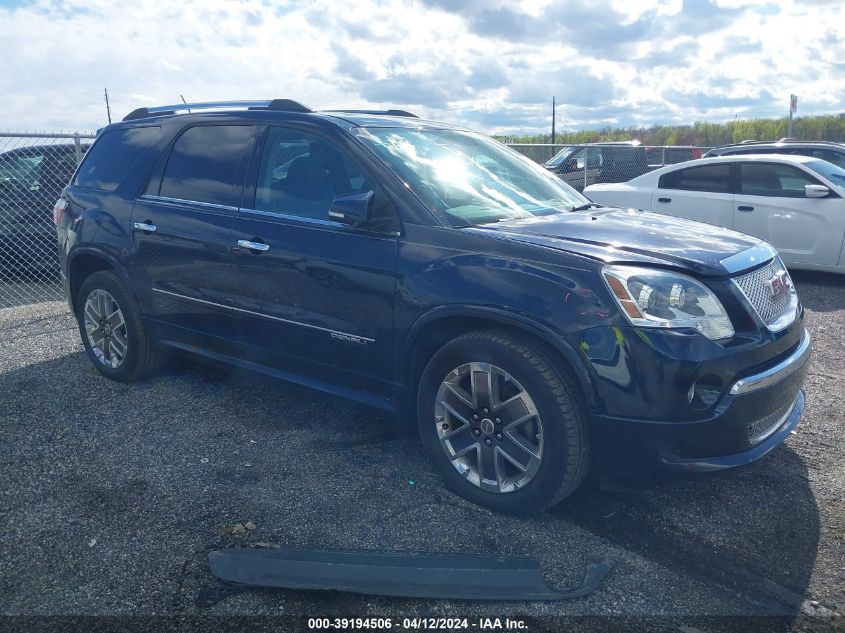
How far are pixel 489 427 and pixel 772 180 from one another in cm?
693

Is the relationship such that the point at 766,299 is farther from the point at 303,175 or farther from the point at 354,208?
the point at 303,175

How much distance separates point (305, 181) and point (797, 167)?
22.2 feet

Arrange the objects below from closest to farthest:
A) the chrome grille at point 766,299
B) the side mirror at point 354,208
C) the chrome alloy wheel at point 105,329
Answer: the chrome grille at point 766,299 → the side mirror at point 354,208 → the chrome alloy wheel at point 105,329

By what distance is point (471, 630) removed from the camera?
9.01ft

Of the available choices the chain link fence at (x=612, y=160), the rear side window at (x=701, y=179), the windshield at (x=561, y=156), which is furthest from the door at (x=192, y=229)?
the windshield at (x=561, y=156)

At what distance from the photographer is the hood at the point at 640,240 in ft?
10.8

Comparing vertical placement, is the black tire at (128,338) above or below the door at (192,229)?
below

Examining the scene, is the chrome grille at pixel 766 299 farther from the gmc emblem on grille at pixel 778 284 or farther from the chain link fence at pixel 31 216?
the chain link fence at pixel 31 216

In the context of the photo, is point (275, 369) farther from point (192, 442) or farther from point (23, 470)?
point (23, 470)

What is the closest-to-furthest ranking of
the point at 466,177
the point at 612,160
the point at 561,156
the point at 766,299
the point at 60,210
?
the point at 766,299 < the point at 466,177 < the point at 60,210 < the point at 612,160 < the point at 561,156

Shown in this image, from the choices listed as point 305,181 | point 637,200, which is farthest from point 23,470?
point 637,200

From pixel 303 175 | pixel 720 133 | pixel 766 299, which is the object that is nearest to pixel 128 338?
pixel 303 175

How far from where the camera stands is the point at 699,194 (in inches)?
367

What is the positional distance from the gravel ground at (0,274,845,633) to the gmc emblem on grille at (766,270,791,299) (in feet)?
3.06
